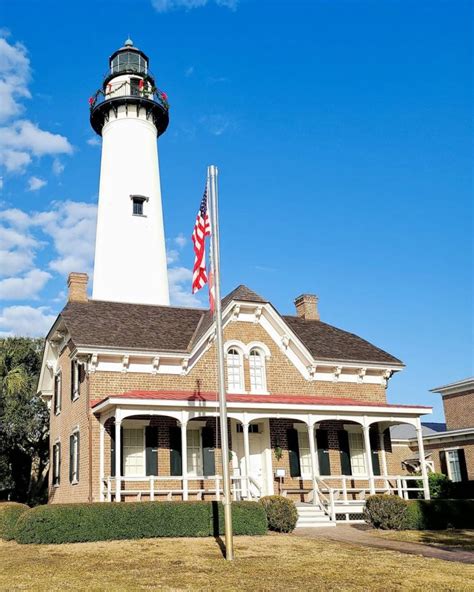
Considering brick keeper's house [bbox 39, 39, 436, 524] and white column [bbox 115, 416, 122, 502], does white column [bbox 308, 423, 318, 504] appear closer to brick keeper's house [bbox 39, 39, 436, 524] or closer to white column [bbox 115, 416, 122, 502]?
brick keeper's house [bbox 39, 39, 436, 524]

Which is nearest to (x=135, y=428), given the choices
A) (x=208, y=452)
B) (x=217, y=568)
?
(x=208, y=452)

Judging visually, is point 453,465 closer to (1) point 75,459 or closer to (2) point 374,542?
(2) point 374,542

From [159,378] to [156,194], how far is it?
12.8 metres

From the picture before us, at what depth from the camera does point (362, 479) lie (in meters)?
23.8

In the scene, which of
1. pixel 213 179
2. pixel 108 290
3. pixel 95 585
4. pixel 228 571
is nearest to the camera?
pixel 95 585

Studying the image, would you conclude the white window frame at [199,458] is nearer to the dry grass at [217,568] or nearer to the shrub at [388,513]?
the shrub at [388,513]

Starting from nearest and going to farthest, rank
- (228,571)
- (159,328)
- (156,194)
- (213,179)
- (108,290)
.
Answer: (228,571) < (213,179) < (159,328) < (108,290) < (156,194)

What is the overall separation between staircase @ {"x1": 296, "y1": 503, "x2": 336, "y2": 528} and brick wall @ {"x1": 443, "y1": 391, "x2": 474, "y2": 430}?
19207 mm

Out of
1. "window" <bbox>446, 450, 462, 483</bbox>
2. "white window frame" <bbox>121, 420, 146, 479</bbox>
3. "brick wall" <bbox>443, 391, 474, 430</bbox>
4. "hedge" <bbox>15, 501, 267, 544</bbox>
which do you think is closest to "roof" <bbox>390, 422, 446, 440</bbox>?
"brick wall" <bbox>443, 391, 474, 430</bbox>

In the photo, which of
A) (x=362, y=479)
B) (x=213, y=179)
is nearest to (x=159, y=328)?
(x=362, y=479)

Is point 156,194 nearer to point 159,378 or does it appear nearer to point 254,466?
point 159,378

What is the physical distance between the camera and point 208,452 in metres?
22.7

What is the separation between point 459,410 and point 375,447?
14.9m

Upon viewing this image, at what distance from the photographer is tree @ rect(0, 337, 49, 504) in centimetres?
3547
